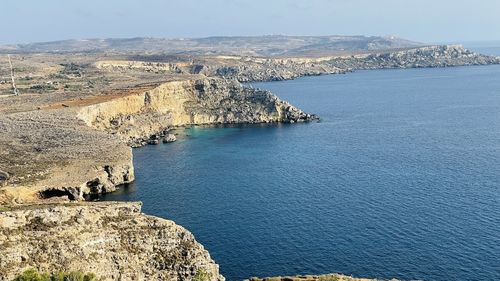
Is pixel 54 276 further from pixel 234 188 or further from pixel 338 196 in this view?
pixel 338 196

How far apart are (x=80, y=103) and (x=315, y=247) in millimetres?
91335

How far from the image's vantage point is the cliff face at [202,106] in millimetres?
150000

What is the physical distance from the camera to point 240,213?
8219 cm

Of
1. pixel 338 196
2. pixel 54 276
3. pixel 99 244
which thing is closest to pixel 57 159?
pixel 338 196

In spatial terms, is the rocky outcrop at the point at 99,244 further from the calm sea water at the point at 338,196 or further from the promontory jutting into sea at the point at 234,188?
the calm sea water at the point at 338,196

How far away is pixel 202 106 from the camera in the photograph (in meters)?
169

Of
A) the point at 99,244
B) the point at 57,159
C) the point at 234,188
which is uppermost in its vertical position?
the point at 99,244

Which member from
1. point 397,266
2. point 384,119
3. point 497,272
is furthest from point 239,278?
point 384,119

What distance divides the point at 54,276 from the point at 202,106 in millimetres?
126670

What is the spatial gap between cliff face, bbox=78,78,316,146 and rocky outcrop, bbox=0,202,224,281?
92.3m

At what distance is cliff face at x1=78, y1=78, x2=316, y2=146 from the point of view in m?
150

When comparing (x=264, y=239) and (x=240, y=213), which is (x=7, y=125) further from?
(x=264, y=239)

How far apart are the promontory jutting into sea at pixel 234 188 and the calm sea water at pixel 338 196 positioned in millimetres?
322

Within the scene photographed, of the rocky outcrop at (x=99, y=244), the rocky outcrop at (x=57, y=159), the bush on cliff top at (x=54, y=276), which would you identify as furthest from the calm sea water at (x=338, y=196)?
the bush on cliff top at (x=54, y=276)
